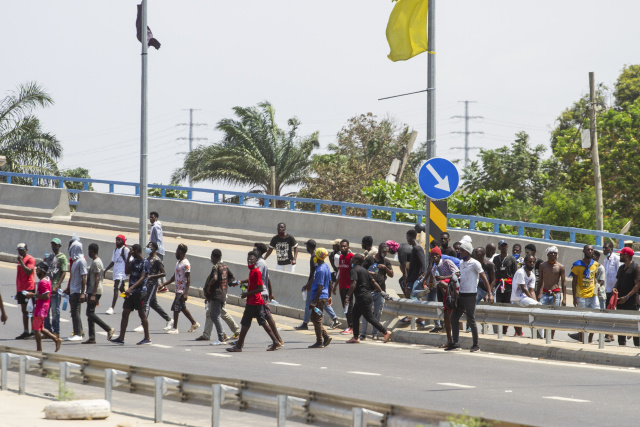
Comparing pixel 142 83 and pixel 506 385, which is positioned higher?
pixel 142 83

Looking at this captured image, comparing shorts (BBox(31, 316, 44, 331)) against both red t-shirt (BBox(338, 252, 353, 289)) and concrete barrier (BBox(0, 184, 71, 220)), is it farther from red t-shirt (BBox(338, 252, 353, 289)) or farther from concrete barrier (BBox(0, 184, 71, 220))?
concrete barrier (BBox(0, 184, 71, 220))

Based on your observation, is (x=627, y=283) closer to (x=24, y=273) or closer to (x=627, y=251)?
(x=627, y=251)

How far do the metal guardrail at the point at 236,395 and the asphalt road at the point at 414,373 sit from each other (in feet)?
7.98

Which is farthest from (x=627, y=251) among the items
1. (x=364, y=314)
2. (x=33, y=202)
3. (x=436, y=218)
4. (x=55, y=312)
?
(x=33, y=202)

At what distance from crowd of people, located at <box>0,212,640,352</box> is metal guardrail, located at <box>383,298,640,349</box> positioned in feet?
1.12

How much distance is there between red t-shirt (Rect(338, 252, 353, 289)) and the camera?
1786cm

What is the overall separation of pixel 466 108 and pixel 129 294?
8588 cm

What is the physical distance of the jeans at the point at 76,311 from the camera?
54.6 ft

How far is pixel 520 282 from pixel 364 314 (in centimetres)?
261

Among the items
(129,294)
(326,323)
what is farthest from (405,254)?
(129,294)

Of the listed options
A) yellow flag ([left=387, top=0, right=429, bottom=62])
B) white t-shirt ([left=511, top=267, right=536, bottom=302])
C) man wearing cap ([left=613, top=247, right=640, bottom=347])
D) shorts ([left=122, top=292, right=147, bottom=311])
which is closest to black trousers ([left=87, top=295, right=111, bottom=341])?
shorts ([left=122, top=292, right=147, bottom=311])

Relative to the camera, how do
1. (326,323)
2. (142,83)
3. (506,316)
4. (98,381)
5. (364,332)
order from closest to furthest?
(98,381), (506,316), (364,332), (326,323), (142,83)

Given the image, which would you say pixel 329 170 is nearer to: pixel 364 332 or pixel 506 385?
pixel 364 332

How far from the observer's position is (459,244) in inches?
704
